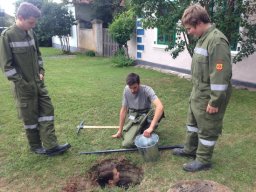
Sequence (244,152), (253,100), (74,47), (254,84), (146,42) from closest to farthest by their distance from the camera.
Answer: (244,152) → (253,100) → (254,84) → (146,42) → (74,47)

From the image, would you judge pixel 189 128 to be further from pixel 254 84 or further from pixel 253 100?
pixel 254 84

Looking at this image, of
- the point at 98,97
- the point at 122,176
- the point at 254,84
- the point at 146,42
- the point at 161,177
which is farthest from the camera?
the point at 146,42

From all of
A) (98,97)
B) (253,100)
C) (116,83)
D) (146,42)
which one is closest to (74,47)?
(146,42)

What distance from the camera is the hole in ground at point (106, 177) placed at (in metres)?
3.38

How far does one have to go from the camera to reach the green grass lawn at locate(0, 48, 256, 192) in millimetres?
3461

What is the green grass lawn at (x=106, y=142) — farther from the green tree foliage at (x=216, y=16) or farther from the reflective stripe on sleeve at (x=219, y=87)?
the green tree foliage at (x=216, y=16)

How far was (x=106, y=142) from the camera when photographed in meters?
4.50

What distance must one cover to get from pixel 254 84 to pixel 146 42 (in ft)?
16.2

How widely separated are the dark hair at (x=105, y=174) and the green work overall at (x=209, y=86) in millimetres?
1113

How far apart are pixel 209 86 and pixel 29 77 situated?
7.28ft

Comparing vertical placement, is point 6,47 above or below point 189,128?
above

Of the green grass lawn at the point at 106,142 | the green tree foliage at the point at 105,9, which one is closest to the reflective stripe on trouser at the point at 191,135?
the green grass lawn at the point at 106,142

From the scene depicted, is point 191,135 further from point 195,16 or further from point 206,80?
point 195,16

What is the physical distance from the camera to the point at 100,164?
3850 millimetres
